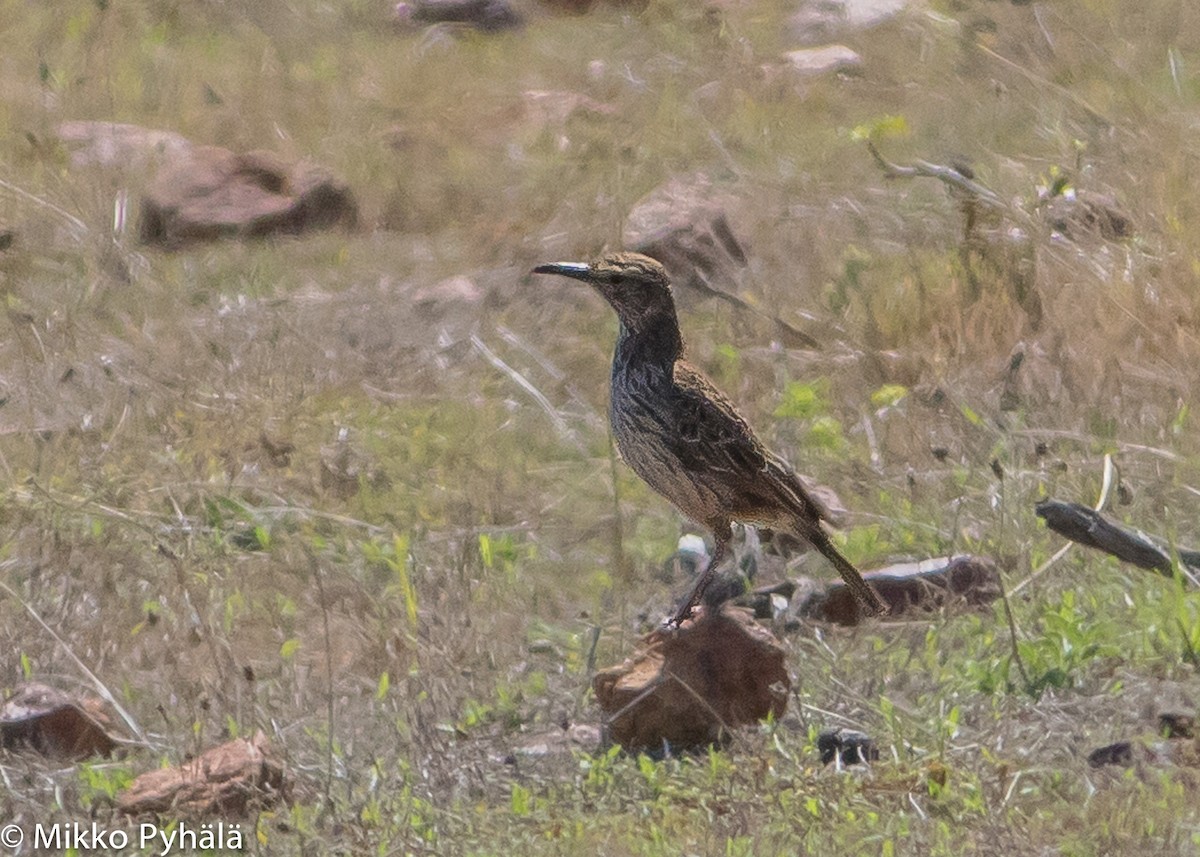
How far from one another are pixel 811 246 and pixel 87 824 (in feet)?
16.7

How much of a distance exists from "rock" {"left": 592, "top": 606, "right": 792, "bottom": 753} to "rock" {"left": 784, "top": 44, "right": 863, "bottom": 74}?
287 inches

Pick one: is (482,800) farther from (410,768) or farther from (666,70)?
(666,70)

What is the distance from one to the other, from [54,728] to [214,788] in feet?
2.43

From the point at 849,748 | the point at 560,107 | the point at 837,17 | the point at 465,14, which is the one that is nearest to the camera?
the point at 849,748

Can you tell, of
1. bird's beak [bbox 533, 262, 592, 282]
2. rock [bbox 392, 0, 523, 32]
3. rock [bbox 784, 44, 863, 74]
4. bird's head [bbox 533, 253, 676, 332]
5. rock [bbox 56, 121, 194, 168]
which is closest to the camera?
bird's beak [bbox 533, 262, 592, 282]

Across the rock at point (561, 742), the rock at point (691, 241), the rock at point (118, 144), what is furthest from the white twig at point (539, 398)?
the rock at point (118, 144)

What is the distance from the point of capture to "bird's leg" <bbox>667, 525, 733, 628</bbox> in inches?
239

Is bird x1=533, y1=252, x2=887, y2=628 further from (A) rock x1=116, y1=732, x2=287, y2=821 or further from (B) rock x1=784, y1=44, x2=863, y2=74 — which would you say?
(B) rock x1=784, y1=44, x2=863, y2=74

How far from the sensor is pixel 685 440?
6219mm

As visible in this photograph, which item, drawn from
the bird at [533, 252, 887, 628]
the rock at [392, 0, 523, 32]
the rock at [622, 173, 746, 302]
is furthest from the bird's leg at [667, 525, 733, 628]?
the rock at [392, 0, 523, 32]

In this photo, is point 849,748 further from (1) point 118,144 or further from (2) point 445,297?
(1) point 118,144

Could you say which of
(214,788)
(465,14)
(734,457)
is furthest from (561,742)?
(465,14)

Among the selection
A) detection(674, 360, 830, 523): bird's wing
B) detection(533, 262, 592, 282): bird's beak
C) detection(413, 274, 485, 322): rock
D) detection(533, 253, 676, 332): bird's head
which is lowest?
detection(413, 274, 485, 322): rock

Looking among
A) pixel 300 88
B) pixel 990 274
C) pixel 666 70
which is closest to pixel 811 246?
pixel 990 274
